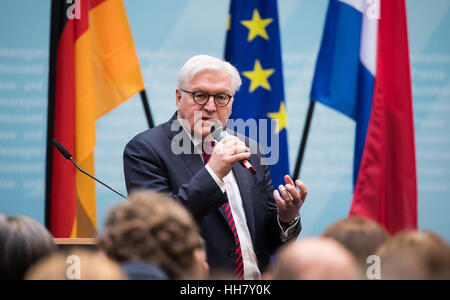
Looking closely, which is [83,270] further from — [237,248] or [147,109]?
[147,109]

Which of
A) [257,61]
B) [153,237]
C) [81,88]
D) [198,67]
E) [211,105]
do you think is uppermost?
[257,61]

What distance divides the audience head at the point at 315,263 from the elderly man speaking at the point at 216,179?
1.16m

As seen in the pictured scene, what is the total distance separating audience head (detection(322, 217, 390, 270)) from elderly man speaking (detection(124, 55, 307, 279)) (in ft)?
2.09

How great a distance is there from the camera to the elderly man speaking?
2248mm

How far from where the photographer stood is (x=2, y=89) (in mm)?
4152

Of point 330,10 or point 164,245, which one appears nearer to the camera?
point 164,245

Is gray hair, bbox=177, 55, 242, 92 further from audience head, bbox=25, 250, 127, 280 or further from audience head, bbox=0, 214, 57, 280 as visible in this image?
audience head, bbox=25, 250, 127, 280

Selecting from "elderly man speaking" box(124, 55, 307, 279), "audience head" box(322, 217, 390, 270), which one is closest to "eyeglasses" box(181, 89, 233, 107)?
"elderly man speaking" box(124, 55, 307, 279)

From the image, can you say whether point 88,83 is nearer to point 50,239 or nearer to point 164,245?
point 50,239

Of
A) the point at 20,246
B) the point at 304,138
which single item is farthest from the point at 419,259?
the point at 304,138

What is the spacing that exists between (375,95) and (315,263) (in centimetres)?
297

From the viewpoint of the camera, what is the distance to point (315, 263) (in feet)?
3.38

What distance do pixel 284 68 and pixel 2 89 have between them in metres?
2.29
